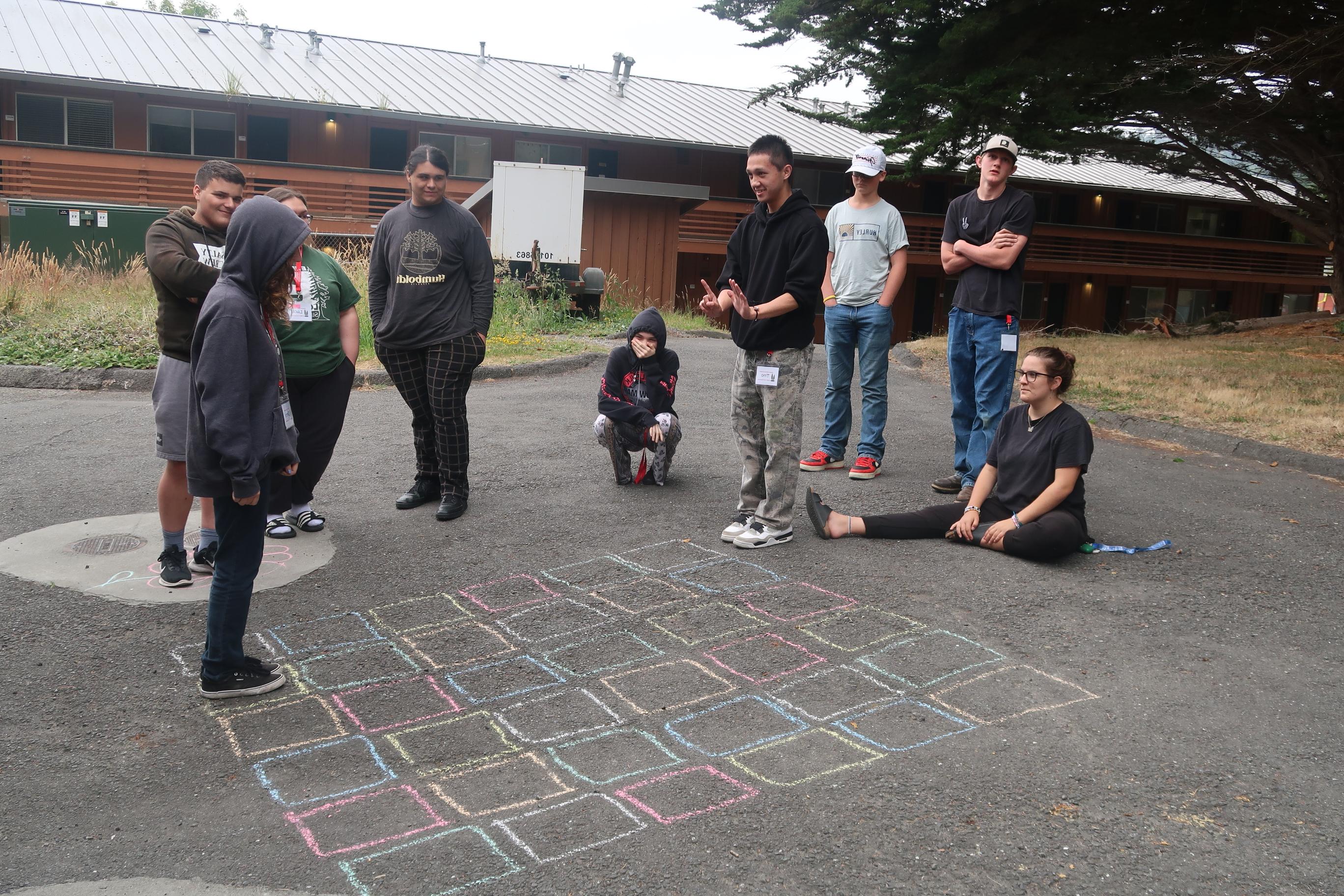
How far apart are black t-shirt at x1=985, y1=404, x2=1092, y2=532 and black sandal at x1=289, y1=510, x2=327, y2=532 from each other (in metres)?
3.50

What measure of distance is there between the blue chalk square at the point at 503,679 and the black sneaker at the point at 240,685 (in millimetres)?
599

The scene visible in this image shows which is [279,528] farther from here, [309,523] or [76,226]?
[76,226]

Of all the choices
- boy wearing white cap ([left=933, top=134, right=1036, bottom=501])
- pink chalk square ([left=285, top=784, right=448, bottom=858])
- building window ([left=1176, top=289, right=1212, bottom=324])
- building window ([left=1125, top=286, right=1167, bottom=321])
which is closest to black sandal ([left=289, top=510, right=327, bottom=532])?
pink chalk square ([left=285, top=784, right=448, bottom=858])

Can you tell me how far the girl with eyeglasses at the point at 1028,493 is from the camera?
4.79 metres

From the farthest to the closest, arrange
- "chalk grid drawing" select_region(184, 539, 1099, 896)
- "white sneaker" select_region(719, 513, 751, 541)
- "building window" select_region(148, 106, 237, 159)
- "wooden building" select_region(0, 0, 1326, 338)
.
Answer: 1. "building window" select_region(148, 106, 237, 159)
2. "wooden building" select_region(0, 0, 1326, 338)
3. "white sneaker" select_region(719, 513, 751, 541)
4. "chalk grid drawing" select_region(184, 539, 1099, 896)

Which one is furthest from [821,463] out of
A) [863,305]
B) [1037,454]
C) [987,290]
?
[1037,454]

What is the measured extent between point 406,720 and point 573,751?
0.60 m

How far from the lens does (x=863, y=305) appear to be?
6.46 m

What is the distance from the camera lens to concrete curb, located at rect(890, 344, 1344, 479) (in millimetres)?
7146

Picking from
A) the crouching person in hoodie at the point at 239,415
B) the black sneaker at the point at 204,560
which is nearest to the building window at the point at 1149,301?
the black sneaker at the point at 204,560

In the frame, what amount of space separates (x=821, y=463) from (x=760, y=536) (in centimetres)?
179

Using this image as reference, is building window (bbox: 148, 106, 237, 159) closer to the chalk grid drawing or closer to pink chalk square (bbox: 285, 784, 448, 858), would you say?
the chalk grid drawing

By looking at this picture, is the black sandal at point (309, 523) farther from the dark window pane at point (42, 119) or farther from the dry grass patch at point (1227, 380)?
→ the dark window pane at point (42, 119)

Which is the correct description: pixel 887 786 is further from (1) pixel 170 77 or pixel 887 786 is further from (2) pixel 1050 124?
(1) pixel 170 77
